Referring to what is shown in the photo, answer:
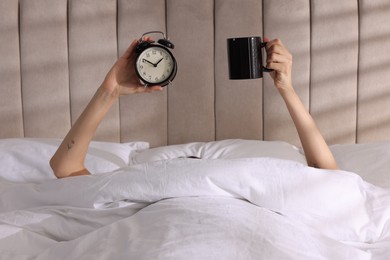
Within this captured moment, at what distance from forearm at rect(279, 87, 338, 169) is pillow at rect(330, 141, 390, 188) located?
0.97 ft

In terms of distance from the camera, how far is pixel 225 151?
2.00m

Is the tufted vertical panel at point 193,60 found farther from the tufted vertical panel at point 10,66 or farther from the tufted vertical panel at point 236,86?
the tufted vertical panel at point 10,66

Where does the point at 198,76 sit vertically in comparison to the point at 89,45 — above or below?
below

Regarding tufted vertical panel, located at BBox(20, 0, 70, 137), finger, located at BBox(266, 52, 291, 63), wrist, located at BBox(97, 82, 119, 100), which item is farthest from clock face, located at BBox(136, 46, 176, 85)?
tufted vertical panel, located at BBox(20, 0, 70, 137)

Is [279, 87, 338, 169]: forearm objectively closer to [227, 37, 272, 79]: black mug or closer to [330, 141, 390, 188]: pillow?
[227, 37, 272, 79]: black mug

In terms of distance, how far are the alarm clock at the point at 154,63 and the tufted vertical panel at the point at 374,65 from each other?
37.3 inches

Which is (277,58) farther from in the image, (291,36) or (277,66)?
(291,36)

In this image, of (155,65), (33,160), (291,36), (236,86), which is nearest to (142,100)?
(236,86)

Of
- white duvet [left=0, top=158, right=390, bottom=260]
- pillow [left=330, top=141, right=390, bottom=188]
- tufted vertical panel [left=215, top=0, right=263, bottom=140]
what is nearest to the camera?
white duvet [left=0, top=158, right=390, bottom=260]

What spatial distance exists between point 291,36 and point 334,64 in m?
0.19

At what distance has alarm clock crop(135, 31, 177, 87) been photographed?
1520 millimetres

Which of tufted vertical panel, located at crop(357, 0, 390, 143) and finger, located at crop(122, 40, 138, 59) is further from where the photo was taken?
tufted vertical panel, located at crop(357, 0, 390, 143)

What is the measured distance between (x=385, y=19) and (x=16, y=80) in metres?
1.38

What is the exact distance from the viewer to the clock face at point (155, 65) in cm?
152
